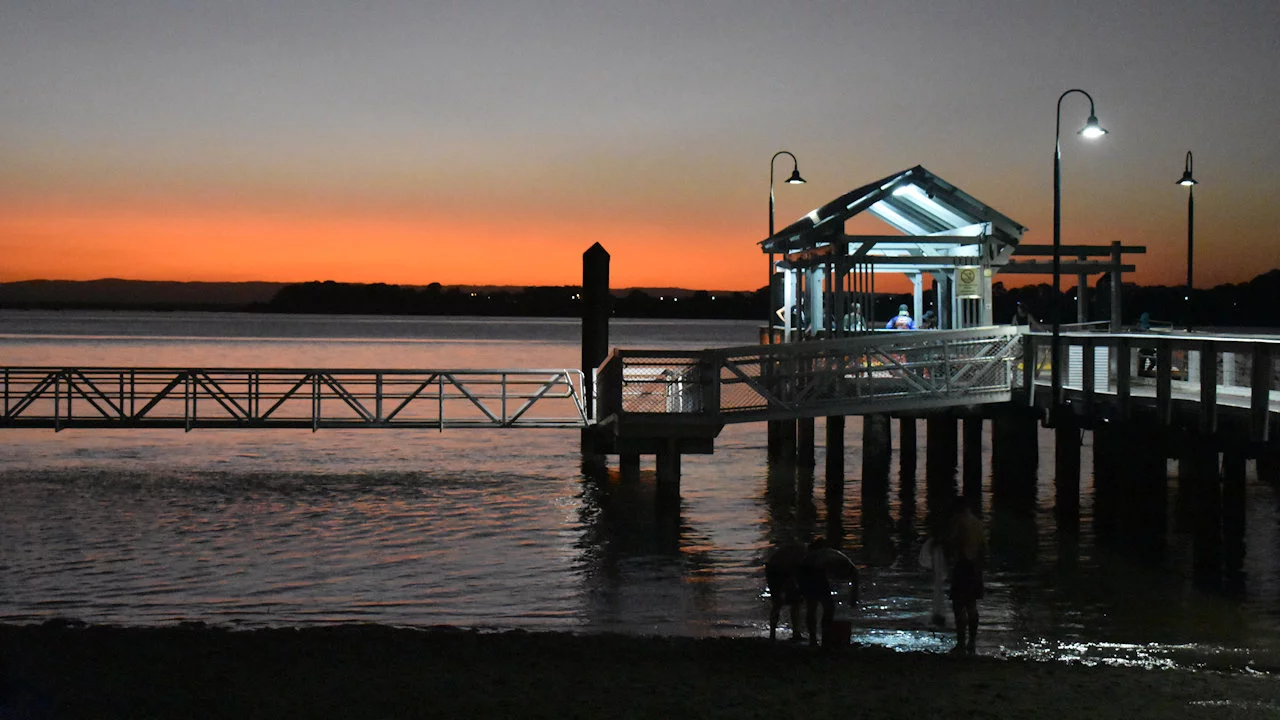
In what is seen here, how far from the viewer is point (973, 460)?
26.3 metres

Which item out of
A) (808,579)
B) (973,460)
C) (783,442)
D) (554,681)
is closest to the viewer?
(554,681)

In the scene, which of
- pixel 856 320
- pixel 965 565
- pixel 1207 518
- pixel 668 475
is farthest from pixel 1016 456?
pixel 965 565

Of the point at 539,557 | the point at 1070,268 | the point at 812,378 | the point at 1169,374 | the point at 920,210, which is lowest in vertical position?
the point at 539,557

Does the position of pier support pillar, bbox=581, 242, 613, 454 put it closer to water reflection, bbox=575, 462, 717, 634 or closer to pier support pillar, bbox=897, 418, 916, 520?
water reflection, bbox=575, 462, 717, 634

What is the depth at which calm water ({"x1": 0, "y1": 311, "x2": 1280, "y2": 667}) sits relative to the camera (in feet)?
51.1

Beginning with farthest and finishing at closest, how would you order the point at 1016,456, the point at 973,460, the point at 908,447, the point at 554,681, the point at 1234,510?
the point at 908,447 → the point at 973,460 → the point at 1016,456 → the point at 1234,510 → the point at 554,681

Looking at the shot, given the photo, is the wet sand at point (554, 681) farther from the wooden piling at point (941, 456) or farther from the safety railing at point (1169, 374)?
the wooden piling at point (941, 456)

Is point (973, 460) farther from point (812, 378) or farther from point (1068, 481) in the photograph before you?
point (812, 378)

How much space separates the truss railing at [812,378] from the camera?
22125mm

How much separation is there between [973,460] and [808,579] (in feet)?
46.4

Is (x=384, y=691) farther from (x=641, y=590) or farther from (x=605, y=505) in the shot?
(x=605, y=505)

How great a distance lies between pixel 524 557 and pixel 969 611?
8.66 metres

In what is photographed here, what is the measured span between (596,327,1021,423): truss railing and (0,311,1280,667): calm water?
2.17 metres

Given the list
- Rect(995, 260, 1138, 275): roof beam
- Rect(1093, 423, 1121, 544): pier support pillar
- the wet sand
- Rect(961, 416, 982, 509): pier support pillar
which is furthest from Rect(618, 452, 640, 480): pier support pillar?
the wet sand
